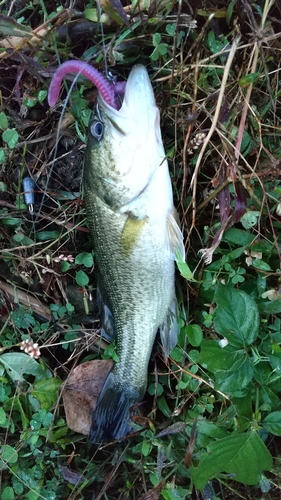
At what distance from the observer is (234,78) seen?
5.56ft

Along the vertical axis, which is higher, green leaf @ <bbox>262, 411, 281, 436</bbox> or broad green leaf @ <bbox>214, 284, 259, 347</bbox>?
broad green leaf @ <bbox>214, 284, 259, 347</bbox>

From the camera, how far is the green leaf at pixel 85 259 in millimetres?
1917

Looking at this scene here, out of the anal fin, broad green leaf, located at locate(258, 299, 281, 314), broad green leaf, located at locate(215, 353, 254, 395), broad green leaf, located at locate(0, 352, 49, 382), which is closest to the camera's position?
broad green leaf, located at locate(215, 353, 254, 395)

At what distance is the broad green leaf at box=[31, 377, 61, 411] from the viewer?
2019 mm

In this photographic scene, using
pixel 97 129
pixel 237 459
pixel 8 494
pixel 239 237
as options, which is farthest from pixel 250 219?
pixel 8 494

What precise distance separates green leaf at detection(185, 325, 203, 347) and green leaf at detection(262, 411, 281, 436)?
377mm

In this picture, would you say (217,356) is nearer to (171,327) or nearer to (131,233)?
(171,327)

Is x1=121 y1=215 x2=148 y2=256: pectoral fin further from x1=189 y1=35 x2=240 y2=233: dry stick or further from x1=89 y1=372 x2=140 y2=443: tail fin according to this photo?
x1=89 y1=372 x2=140 y2=443: tail fin

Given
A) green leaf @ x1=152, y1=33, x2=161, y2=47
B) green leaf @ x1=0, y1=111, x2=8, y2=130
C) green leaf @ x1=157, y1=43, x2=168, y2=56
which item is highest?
green leaf @ x1=152, y1=33, x2=161, y2=47

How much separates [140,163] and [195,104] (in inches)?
14.0

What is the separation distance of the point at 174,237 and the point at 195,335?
16.9 inches

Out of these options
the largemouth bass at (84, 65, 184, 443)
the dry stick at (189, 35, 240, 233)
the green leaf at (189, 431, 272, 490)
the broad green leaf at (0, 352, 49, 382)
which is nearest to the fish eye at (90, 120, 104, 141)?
the largemouth bass at (84, 65, 184, 443)

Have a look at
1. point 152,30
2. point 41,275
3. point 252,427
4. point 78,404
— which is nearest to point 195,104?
point 152,30

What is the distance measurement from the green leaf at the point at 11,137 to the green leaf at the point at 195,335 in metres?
1.08
